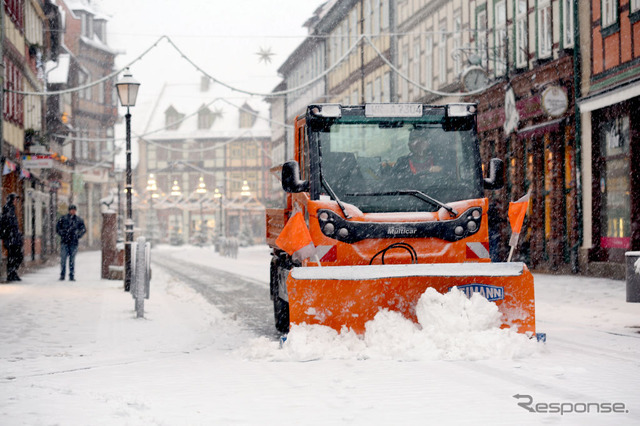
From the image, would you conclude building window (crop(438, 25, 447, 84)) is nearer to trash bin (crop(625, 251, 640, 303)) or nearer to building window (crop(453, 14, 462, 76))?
building window (crop(453, 14, 462, 76))

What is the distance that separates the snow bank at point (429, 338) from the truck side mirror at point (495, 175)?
1653 millimetres

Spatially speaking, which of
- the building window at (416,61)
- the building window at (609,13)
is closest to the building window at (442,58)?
the building window at (416,61)

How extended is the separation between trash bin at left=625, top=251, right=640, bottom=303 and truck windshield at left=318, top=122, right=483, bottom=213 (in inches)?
93.6

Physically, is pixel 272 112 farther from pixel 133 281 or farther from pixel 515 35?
pixel 133 281

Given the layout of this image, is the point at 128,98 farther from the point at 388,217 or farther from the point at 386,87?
the point at 386,87

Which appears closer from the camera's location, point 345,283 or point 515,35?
point 345,283

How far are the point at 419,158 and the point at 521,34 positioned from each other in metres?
18.5

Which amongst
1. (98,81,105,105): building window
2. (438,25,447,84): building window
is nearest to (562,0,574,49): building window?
(438,25,447,84): building window

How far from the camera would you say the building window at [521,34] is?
27750mm

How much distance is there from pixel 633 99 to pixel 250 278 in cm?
1054

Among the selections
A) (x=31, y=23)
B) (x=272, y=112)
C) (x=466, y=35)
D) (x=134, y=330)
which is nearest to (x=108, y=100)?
(x=272, y=112)

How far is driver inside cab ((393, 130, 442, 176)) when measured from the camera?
34.5ft

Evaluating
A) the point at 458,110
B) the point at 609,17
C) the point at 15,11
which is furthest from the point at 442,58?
the point at 458,110

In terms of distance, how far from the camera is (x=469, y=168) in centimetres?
1060
